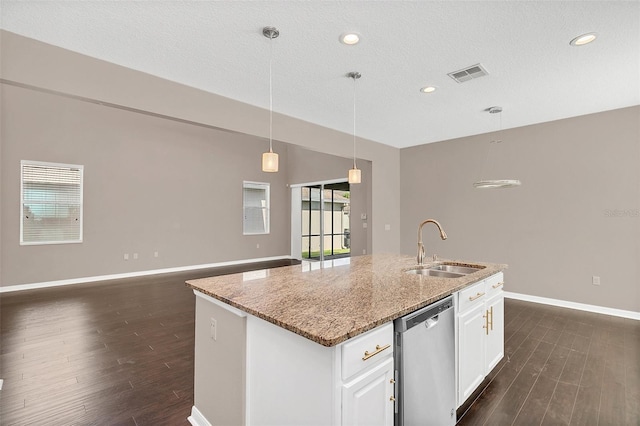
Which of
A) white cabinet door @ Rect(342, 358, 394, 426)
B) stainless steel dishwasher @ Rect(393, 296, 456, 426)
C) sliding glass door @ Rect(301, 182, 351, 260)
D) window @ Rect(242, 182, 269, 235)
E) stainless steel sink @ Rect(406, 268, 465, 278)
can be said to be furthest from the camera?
sliding glass door @ Rect(301, 182, 351, 260)

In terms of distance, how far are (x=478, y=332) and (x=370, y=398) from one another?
1.34 meters

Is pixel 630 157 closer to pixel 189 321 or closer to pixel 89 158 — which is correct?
pixel 189 321

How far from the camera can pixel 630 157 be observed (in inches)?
160

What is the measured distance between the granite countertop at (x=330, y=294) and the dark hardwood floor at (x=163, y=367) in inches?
36.4

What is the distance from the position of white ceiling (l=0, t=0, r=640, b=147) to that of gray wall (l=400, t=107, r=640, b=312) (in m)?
0.58

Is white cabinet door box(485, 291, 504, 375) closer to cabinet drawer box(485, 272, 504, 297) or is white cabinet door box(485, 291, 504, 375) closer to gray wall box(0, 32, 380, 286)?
cabinet drawer box(485, 272, 504, 297)

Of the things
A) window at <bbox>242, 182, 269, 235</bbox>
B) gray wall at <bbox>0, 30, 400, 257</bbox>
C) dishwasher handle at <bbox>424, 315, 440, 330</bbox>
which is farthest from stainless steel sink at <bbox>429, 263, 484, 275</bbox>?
window at <bbox>242, 182, 269, 235</bbox>

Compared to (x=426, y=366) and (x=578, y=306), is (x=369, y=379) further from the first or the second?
Result: (x=578, y=306)

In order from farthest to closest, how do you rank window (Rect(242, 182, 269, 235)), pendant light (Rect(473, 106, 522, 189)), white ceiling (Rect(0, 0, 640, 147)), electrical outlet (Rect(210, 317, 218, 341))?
window (Rect(242, 182, 269, 235))
pendant light (Rect(473, 106, 522, 189))
white ceiling (Rect(0, 0, 640, 147))
electrical outlet (Rect(210, 317, 218, 341))

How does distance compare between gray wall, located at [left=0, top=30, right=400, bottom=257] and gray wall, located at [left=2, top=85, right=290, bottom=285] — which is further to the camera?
gray wall, located at [left=2, top=85, right=290, bottom=285]

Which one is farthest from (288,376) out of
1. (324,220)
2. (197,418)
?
(324,220)

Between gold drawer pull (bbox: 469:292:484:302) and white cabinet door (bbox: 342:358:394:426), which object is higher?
gold drawer pull (bbox: 469:292:484:302)

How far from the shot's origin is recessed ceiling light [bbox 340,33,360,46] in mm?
2549

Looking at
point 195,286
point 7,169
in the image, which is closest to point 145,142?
point 7,169
